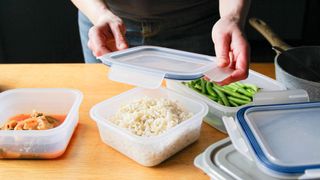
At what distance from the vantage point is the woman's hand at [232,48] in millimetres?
911

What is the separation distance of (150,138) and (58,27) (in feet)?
6.50

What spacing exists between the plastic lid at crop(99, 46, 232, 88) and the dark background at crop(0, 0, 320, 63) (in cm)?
170

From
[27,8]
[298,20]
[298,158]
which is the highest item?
[298,158]

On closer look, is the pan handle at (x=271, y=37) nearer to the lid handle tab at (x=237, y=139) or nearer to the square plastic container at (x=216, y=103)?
the square plastic container at (x=216, y=103)

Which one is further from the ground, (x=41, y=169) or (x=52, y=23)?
(x=41, y=169)

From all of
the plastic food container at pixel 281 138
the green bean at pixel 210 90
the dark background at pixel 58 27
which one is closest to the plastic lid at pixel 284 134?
the plastic food container at pixel 281 138

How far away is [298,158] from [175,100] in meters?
0.43

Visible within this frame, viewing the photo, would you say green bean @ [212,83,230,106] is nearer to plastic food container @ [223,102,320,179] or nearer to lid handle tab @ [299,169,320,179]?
plastic food container @ [223,102,320,179]

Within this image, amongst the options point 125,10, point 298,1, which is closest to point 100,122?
point 125,10

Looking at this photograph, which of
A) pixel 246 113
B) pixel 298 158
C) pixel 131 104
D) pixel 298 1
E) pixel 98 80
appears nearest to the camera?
pixel 298 158

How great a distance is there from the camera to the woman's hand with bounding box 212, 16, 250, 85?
0.91 m

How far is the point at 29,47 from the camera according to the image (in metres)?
2.66

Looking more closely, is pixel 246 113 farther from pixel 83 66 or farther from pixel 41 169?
pixel 83 66

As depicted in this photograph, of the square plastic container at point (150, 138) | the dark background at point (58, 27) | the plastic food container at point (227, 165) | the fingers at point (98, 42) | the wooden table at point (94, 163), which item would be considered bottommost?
the dark background at point (58, 27)
